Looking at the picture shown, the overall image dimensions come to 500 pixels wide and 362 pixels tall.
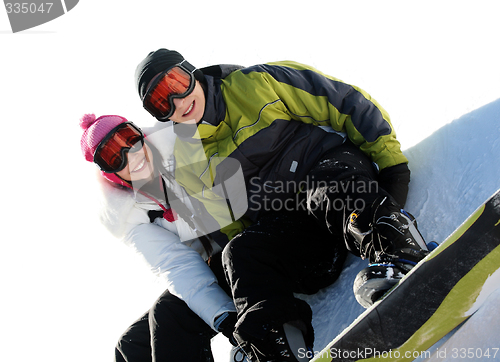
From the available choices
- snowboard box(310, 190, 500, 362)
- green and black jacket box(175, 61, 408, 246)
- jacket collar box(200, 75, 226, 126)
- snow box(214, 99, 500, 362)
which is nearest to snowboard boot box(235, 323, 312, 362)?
snowboard box(310, 190, 500, 362)

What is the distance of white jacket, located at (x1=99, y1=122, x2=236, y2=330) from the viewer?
5.58 ft

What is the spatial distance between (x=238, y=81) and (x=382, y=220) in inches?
37.4

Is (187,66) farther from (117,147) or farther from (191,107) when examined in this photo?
(117,147)

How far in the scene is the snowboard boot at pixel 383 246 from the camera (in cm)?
95

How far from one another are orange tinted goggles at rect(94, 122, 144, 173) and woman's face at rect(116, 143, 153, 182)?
0.08 ft

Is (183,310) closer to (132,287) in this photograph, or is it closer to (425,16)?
(132,287)

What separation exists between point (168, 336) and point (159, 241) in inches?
19.1

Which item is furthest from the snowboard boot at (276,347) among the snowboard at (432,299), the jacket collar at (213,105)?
the jacket collar at (213,105)

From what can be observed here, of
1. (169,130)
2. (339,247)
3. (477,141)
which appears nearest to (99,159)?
(169,130)

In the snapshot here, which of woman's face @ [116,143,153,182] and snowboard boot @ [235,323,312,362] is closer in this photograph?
snowboard boot @ [235,323,312,362]

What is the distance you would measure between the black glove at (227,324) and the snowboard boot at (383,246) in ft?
2.31

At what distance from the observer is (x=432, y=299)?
89 centimetres
